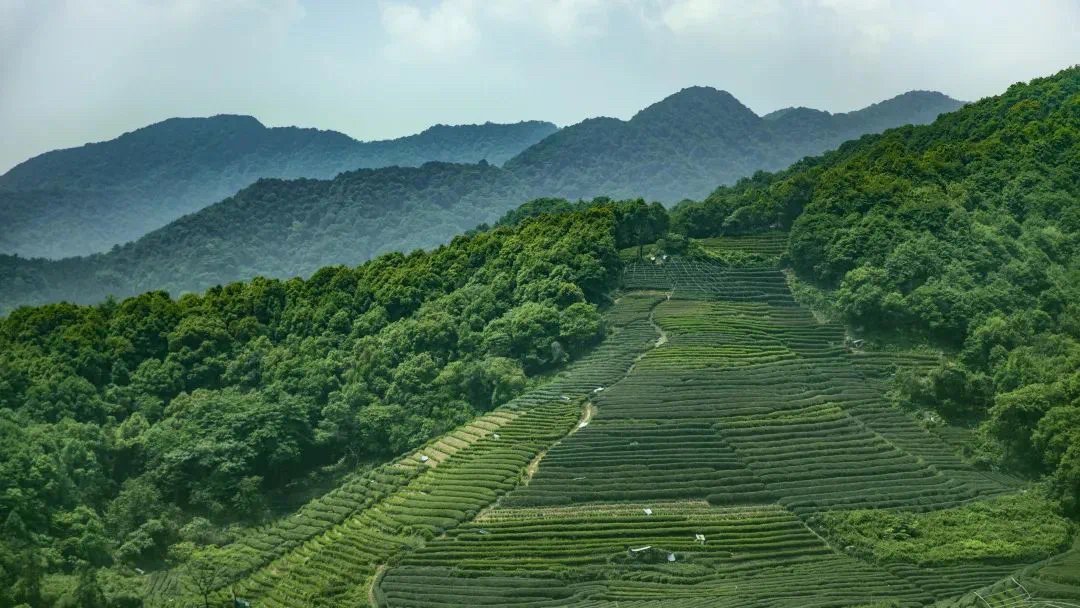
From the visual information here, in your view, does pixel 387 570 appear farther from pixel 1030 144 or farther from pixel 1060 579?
pixel 1030 144

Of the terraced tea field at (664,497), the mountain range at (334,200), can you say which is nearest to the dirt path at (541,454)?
the terraced tea field at (664,497)

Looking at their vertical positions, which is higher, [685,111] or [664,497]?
[685,111]

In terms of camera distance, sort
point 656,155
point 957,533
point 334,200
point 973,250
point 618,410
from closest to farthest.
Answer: point 957,533, point 618,410, point 973,250, point 334,200, point 656,155

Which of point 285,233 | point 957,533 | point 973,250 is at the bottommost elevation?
point 957,533

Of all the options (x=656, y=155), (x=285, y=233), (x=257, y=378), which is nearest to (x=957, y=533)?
(x=257, y=378)

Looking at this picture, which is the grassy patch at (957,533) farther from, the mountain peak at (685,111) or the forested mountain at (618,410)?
the mountain peak at (685,111)

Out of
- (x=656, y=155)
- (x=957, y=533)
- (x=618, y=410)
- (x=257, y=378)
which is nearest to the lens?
(x=957, y=533)

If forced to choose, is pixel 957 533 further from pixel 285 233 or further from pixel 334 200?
pixel 334 200
